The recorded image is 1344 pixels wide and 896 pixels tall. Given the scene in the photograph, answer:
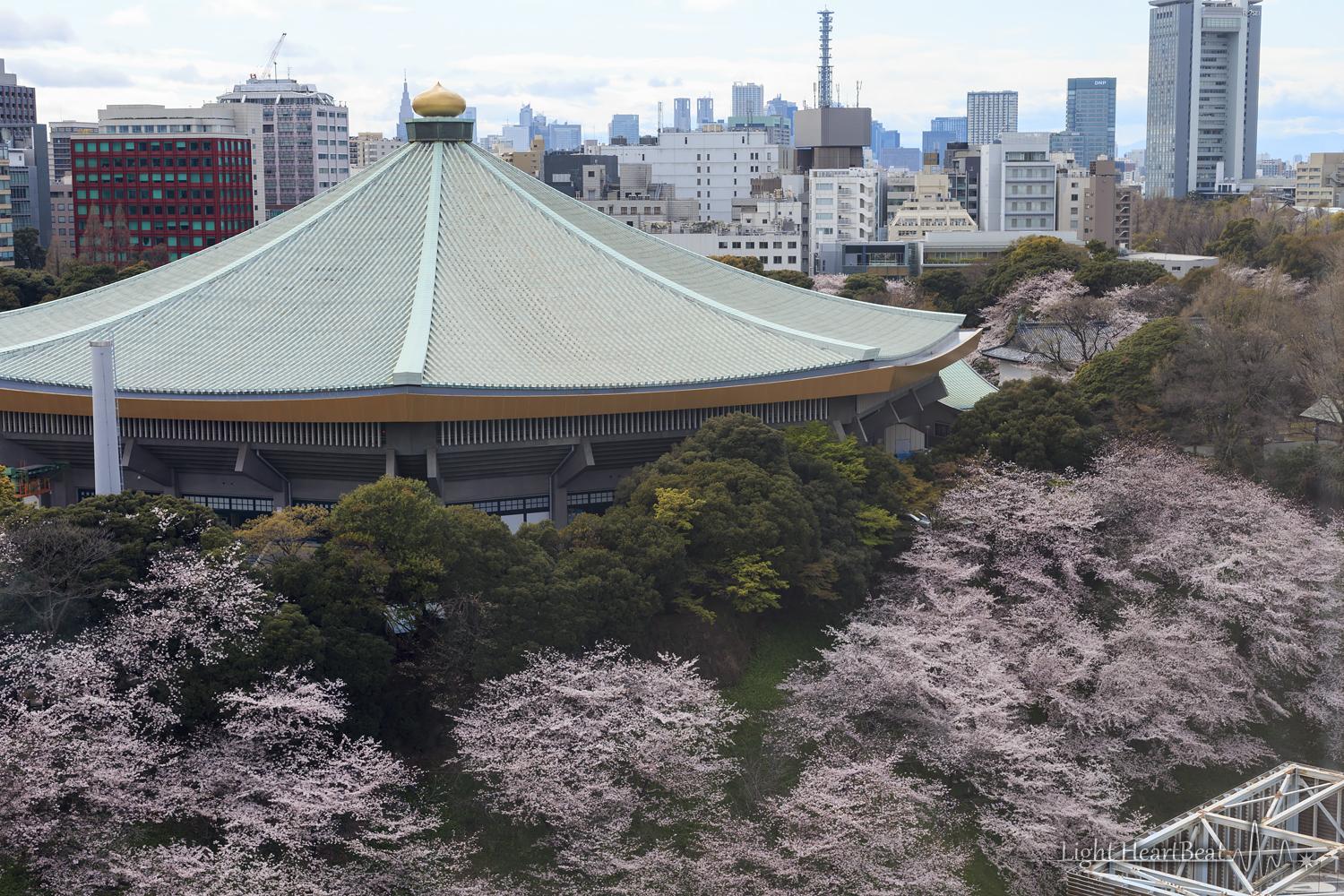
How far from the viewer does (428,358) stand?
28688 mm

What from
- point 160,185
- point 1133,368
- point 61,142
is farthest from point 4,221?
point 1133,368

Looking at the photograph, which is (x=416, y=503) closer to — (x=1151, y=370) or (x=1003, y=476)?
(x=1003, y=476)

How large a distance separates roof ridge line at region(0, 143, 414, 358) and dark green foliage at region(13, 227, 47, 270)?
1994 inches

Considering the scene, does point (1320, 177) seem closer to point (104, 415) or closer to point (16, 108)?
point (16, 108)

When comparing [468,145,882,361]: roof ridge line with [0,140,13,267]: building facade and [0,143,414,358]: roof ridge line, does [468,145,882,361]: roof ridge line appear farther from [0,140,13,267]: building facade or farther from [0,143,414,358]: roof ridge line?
[0,140,13,267]: building facade

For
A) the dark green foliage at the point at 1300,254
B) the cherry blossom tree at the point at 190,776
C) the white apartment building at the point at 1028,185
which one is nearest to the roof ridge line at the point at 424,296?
the cherry blossom tree at the point at 190,776

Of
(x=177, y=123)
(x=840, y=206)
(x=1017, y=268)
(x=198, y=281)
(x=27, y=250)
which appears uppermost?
(x=177, y=123)

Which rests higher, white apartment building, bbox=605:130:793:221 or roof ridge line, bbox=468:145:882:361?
white apartment building, bbox=605:130:793:221

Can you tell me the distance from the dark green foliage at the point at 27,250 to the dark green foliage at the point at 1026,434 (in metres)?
65.0

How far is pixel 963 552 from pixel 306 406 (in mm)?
13585

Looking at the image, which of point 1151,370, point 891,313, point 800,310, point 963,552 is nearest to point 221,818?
point 963,552

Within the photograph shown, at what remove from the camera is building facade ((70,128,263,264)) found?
8950cm

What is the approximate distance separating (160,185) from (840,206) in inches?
1716

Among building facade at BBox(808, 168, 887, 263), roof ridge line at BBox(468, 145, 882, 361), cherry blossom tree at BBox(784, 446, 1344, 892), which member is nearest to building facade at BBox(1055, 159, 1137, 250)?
building facade at BBox(808, 168, 887, 263)
